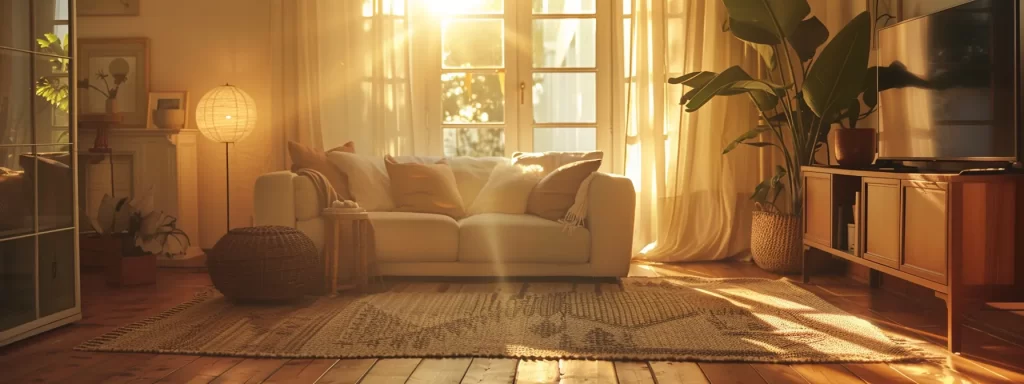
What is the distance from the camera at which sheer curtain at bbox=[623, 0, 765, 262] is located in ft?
18.6

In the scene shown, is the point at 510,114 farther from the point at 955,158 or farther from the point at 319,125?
the point at 955,158

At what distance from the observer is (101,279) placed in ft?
16.3

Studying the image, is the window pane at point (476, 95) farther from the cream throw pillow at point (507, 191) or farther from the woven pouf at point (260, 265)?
the woven pouf at point (260, 265)

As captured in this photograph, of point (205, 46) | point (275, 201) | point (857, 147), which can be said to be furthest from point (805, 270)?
point (205, 46)

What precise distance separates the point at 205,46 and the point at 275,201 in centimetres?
182

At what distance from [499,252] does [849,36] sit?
1.97 metres

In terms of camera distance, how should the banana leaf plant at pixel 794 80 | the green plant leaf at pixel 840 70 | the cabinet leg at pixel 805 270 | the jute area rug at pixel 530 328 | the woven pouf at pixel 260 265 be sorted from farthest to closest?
the cabinet leg at pixel 805 270, the banana leaf plant at pixel 794 80, the green plant leaf at pixel 840 70, the woven pouf at pixel 260 265, the jute area rug at pixel 530 328

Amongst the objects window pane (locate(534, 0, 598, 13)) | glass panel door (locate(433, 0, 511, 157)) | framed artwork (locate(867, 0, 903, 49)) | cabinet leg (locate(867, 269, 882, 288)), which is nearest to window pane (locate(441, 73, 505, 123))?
glass panel door (locate(433, 0, 511, 157))

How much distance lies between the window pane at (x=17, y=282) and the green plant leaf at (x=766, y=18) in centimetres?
352

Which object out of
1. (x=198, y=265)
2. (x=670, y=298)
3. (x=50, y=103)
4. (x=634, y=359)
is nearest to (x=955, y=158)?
(x=670, y=298)

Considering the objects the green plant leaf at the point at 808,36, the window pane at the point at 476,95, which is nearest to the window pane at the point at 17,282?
the window pane at the point at 476,95

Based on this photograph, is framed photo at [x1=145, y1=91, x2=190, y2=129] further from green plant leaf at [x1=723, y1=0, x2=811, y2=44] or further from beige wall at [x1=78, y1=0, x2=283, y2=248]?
green plant leaf at [x1=723, y1=0, x2=811, y2=44]

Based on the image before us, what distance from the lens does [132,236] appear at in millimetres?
4875

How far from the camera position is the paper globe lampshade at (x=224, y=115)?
5586 mm
